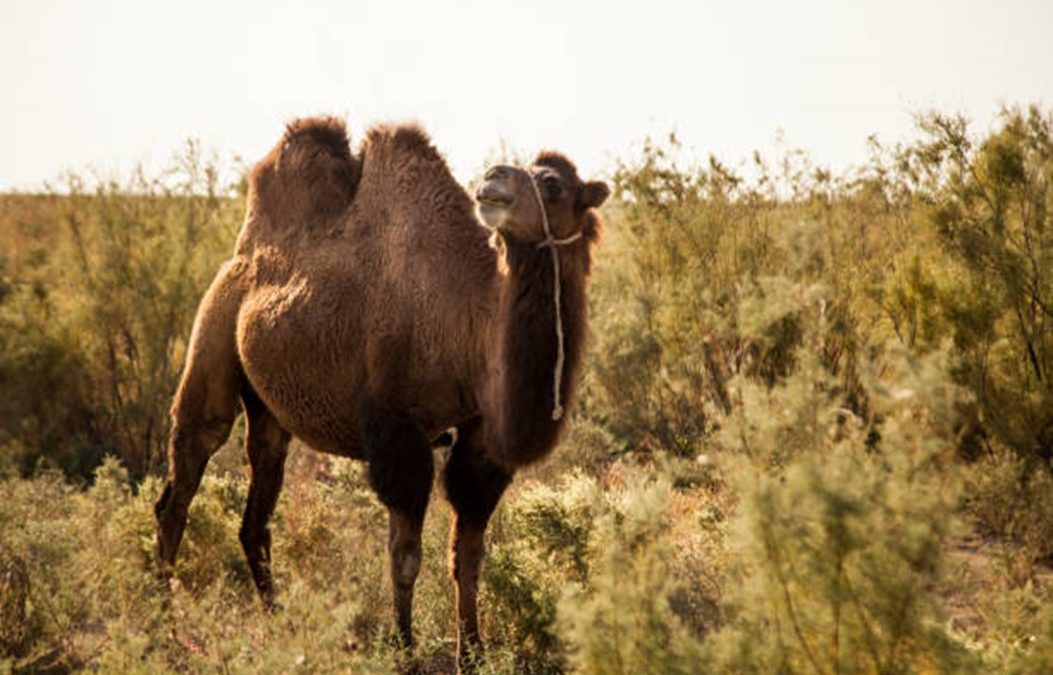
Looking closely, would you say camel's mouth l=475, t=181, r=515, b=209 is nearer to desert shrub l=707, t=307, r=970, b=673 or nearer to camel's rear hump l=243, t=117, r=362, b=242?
camel's rear hump l=243, t=117, r=362, b=242

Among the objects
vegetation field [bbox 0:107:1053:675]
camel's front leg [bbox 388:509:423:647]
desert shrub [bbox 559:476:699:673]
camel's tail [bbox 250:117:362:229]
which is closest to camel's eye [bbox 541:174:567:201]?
vegetation field [bbox 0:107:1053:675]

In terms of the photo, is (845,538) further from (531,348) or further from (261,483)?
(261,483)

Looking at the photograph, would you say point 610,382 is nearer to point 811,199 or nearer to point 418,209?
point 811,199

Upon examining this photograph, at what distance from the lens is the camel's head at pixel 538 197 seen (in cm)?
516

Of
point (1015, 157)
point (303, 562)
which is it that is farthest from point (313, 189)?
point (1015, 157)

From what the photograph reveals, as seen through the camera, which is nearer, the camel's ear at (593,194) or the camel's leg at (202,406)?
the camel's ear at (593,194)

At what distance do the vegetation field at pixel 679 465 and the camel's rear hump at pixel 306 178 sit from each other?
2147mm

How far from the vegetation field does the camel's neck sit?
0.54 meters

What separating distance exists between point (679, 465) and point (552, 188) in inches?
74.0

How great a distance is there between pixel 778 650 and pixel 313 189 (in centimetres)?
437

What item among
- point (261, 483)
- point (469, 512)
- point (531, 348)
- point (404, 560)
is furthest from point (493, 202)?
point (261, 483)

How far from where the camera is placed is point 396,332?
590cm

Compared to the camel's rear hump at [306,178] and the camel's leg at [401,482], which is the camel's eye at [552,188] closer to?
the camel's leg at [401,482]

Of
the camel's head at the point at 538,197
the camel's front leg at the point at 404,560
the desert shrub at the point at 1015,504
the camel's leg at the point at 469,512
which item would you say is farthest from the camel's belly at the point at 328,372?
the desert shrub at the point at 1015,504
